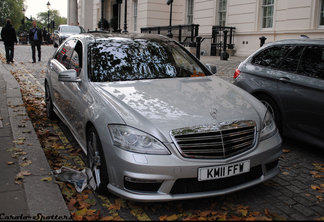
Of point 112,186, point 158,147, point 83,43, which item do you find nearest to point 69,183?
point 112,186

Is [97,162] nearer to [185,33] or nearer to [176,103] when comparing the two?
[176,103]

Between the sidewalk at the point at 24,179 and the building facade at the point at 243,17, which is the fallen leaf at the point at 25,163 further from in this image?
the building facade at the point at 243,17

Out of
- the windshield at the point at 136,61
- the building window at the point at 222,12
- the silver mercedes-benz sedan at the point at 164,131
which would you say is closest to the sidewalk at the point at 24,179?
the silver mercedes-benz sedan at the point at 164,131

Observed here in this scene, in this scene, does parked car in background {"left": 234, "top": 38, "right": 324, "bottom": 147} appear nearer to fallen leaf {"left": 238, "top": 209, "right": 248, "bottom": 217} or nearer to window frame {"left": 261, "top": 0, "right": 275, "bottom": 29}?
fallen leaf {"left": 238, "top": 209, "right": 248, "bottom": 217}

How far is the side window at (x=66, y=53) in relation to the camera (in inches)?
220

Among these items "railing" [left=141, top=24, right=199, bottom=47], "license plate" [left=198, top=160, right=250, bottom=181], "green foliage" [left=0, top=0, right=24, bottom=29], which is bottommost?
"license plate" [left=198, top=160, right=250, bottom=181]

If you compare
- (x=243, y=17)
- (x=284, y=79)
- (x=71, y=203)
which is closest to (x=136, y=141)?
(x=71, y=203)

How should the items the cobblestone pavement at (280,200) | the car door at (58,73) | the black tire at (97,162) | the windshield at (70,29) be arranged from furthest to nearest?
the windshield at (70,29) < the car door at (58,73) < the black tire at (97,162) < the cobblestone pavement at (280,200)

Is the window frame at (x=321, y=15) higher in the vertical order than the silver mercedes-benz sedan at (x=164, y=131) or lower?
higher

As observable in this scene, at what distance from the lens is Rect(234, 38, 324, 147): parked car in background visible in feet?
16.1

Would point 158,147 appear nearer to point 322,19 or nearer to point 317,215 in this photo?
point 317,215

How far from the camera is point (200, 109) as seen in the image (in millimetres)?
3652

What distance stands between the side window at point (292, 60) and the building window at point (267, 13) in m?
13.6

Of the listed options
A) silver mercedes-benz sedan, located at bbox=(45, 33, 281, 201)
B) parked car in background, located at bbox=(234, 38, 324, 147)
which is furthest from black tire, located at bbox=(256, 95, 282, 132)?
silver mercedes-benz sedan, located at bbox=(45, 33, 281, 201)
